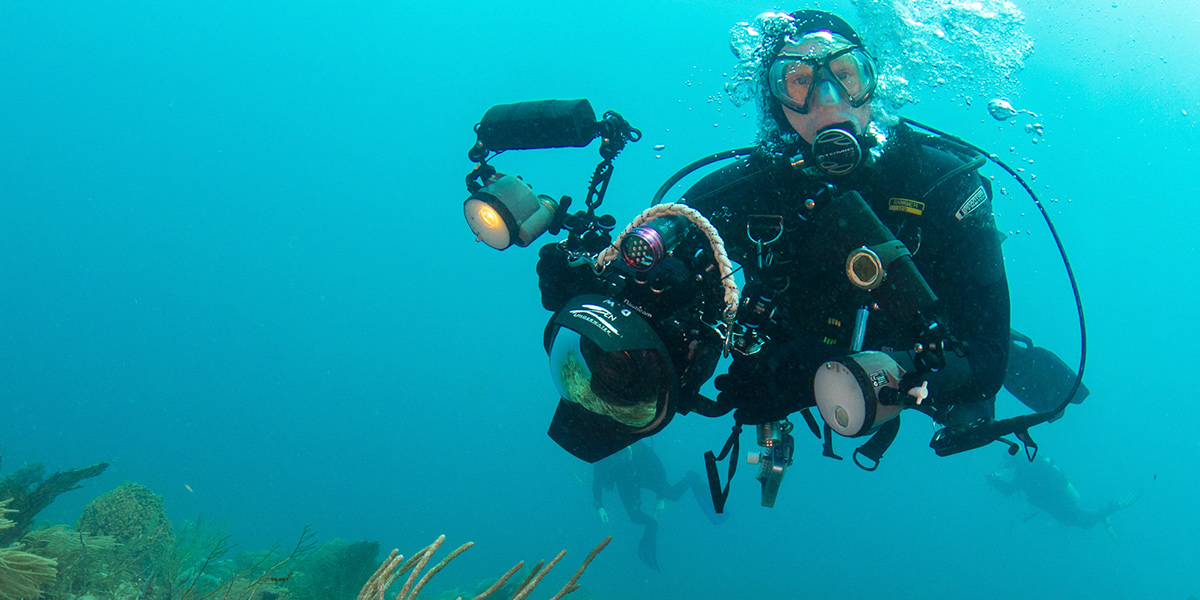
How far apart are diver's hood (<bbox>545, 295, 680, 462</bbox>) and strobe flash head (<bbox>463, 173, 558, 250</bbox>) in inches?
21.9

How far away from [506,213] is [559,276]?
40 centimetres

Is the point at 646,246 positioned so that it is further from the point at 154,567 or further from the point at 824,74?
the point at 154,567

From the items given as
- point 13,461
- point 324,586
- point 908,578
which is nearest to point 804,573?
point 908,578

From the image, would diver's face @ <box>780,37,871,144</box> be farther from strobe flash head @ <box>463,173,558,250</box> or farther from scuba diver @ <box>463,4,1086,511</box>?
strobe flash head @ <box>463,173,558,250</box>

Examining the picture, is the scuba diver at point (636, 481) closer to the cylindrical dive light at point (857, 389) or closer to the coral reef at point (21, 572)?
the coral reef at point (21, 572)

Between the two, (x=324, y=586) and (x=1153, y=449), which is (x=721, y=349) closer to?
(x=324, y=586)

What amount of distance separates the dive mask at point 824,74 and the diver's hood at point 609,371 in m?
1.79

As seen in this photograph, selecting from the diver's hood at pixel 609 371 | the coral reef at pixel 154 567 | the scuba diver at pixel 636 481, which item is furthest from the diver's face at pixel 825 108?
the scuba diver at pixel 636 481

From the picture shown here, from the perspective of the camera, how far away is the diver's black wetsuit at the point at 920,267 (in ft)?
6.88

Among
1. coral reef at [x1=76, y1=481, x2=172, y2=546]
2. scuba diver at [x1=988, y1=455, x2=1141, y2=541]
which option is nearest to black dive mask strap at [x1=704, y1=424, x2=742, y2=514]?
coral reef at [x1=76, y1=481, x2=172, y2=546]

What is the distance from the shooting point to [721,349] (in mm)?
1930

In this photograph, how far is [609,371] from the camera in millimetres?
1733

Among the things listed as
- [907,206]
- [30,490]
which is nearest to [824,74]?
[907,206]

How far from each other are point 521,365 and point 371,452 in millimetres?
18906
